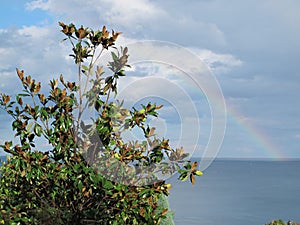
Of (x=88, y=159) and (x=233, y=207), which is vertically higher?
(x=233, y=207)

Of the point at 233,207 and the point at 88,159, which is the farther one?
the point at 233,207

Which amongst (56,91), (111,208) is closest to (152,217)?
(111,208)

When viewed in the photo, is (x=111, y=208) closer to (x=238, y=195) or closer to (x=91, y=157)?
(x=91, y=157)

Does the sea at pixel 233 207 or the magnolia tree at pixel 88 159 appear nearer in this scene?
the magnolia tree at pixel 88 159

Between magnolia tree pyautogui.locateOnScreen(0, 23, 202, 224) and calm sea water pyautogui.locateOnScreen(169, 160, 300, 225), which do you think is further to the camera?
calm sea water pyautogui.locateOnScreen(169, 160, 300, 225)

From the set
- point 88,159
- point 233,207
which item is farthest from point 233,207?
point 88,159

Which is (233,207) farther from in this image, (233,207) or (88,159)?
(88,159)

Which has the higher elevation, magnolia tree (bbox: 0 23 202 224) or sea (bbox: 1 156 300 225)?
sea (bbox: 1 156 300 225)

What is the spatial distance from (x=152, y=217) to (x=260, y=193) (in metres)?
123

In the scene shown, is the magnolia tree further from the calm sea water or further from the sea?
the sea

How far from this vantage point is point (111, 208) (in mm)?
6117

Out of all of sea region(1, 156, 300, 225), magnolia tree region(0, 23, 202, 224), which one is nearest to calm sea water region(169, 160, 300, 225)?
sea region(1, 156, 300, 225)

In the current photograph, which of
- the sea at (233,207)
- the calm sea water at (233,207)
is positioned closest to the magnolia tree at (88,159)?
the calm sea water at (233,207)

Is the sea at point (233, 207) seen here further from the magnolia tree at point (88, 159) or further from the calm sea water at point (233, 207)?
the magnolia tree at point (88, 159)
